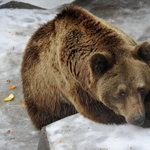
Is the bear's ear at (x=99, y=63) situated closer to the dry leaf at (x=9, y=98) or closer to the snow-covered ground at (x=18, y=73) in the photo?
the snow-covered ground at (x=18, y=73)

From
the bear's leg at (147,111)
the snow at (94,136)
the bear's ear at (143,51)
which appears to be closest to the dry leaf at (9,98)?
the snow at (94,136)

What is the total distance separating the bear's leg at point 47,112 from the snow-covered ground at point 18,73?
39cm

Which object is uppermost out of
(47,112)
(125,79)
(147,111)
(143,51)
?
(143,51)

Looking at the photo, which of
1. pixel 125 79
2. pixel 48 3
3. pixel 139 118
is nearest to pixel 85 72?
pixel 125 79

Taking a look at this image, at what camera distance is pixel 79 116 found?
383 cm

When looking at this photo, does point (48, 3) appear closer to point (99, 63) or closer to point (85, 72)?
point (85, 72)

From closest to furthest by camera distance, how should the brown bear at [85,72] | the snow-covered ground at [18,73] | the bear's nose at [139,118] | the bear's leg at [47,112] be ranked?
the bear's nose at [139,118], the brown bear at [85,72], the snow-covered ground at [18,73], the bear's leg at [47,112]

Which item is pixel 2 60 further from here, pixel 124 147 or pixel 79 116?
pixel 124 147

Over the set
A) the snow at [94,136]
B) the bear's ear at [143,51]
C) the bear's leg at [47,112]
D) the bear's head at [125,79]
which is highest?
the bear's ear at [143,51]

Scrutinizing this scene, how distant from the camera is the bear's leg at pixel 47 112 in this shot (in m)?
4.54

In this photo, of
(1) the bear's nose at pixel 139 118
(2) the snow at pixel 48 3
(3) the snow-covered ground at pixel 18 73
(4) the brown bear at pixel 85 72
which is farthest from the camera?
(2) the snow at pixel 48 3

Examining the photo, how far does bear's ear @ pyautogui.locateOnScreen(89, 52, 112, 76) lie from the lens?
9.55ft

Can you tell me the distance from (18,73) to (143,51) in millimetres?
4709

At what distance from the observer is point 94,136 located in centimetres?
324
